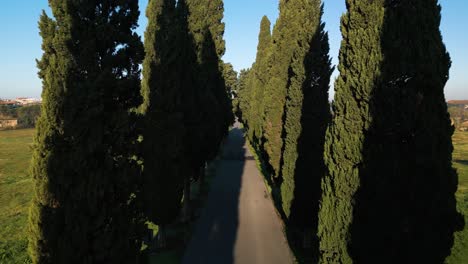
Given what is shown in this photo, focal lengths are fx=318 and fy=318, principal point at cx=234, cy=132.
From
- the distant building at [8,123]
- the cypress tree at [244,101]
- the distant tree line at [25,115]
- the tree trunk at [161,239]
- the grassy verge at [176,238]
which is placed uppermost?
the cypress tree at [244,101]

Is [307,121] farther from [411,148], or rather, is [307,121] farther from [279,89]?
[411,148]

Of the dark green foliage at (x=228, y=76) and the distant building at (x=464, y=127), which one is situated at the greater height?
the dark green foliage at (x=228, y=76)

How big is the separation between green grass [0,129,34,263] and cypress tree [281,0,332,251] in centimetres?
924

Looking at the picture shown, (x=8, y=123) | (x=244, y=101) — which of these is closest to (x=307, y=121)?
(x=244, y=101)

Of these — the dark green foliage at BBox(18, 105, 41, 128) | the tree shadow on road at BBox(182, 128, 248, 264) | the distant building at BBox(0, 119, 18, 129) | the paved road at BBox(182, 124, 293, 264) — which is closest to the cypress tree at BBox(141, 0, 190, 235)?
the tree shadow on road at BBox(182, 128, 248, 264)

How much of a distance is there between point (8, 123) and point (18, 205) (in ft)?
266

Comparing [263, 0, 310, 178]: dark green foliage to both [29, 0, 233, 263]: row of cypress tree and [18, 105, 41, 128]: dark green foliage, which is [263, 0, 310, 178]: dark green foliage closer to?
[29, 0, 233, 263]: row of cypress tree

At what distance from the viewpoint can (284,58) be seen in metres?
18.3

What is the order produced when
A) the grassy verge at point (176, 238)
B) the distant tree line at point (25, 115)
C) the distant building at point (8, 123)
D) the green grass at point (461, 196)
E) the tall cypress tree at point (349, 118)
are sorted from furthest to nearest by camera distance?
the distant building at point (8, 123) < the distant tree line at point (25, 115) < the grassy verge at point (176, 238) < the green grass at point (461, 196) < the tall cypress tree at point (349, 118)

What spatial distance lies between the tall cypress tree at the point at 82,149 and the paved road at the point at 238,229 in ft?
18.6

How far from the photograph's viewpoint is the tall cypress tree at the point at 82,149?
585 centimetres

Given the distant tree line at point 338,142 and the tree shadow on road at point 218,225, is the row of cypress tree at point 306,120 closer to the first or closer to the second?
the tree shadow on road at point 218,225

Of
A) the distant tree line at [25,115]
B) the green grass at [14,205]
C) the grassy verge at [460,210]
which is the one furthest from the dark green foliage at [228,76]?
the distant tree line at [25,115]

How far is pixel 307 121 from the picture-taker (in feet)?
41.8
